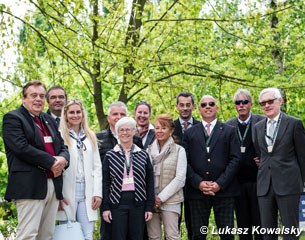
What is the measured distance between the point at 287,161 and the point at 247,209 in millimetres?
1053

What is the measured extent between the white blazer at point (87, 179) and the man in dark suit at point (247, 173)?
1.87 metres

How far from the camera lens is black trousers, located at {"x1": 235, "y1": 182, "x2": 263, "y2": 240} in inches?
309

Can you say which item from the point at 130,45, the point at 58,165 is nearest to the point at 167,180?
the point at 58,165

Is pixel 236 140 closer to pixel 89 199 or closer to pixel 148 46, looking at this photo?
pixel 89 199

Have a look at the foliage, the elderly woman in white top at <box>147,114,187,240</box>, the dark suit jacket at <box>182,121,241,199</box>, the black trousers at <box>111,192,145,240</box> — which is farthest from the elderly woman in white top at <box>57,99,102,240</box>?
the foliage

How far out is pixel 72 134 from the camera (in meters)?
7.30

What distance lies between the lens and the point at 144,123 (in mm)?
8016

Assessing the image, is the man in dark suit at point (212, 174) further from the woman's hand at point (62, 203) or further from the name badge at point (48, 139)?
the name badge at point (48, 139)

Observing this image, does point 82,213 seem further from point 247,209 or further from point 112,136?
point 247,209

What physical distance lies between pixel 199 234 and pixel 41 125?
94.0 inches

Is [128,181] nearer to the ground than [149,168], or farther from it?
nearer to the ground

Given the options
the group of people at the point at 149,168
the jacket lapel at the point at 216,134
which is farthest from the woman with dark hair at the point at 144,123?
the jacket lapel at the point at 216,134

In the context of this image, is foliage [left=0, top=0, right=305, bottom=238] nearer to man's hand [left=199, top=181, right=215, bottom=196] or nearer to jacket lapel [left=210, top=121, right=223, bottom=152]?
jacket lapel [left=210, top=121, right=223, bottom=152]

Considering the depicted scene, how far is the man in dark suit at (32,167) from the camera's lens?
6395mm
